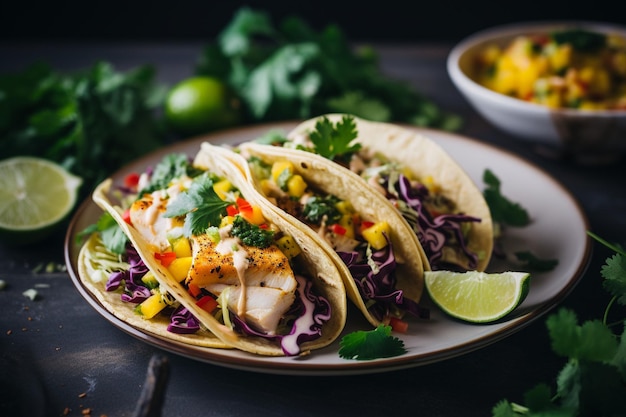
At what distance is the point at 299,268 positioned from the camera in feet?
9.54

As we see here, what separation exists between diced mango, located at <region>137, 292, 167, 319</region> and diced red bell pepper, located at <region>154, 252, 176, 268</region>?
0.50 ft

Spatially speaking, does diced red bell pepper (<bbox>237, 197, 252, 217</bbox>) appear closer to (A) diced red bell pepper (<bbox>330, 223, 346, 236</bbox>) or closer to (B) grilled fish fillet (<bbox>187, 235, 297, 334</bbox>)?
(B) grilled fish fillet (<bbox>187, 235, 297, 334</bbox>)

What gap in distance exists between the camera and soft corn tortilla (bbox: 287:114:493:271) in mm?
3246

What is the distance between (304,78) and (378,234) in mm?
Result: 2208

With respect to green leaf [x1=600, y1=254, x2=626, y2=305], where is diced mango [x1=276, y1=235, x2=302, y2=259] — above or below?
above

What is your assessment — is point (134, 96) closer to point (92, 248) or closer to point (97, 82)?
point (97, 82)

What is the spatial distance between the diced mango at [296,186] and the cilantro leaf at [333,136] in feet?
0.69

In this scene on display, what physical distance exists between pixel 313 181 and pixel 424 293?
76 cm

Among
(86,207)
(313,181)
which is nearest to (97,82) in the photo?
(86,207)

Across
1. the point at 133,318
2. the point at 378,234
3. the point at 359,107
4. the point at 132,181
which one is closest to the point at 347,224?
the point at 378,234

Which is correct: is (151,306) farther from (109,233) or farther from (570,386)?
(570,386)

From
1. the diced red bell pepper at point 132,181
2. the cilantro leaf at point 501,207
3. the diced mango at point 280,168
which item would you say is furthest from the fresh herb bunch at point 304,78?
the diced mango at point 280,168

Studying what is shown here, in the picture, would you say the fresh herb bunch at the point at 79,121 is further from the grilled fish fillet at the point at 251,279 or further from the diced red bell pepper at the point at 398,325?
the diced red bell pepper at the point at 398,325

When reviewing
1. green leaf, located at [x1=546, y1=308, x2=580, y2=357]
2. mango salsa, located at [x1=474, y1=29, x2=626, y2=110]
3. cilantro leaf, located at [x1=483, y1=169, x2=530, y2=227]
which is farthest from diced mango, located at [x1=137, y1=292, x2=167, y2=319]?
mango salsa, located at [x1=474, y1=29, x2=626, y2=110]
